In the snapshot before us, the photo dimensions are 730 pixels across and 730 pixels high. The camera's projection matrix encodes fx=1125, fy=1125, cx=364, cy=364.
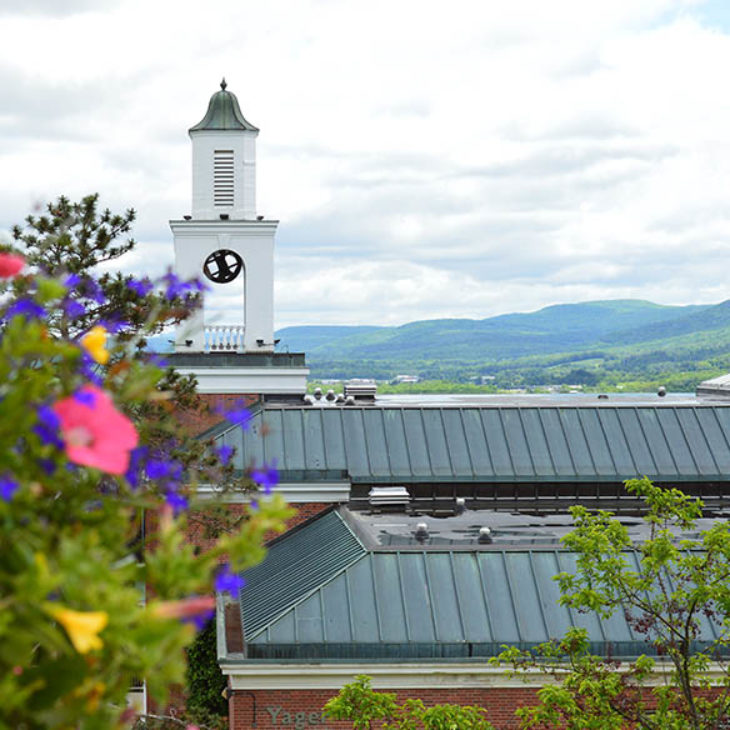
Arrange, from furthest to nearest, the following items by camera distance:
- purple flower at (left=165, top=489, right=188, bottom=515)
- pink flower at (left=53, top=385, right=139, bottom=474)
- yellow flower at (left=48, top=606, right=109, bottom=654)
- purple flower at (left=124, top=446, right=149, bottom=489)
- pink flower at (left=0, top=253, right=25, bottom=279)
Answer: purple flower at (left=124, top=446, right=149, bottom=489) < purple flower at (left=165, top=489, right=188, bottom=515) < pink flower at (left=0, top=253, right=25, bottom=279) < pink flower at (left=53, top=385, right=139, bottom=474) < yellow flower at (left=48, top=606, right=109, bottom=654)

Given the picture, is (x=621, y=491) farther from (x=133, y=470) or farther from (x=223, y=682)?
(x=133, y=470)

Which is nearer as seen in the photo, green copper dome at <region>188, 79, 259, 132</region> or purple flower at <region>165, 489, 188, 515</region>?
purple flower at <region>165, 489, 188, 515</region>

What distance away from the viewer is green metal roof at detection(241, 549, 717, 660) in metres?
16.9

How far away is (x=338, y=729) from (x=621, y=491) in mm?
12492

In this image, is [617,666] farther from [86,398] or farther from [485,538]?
[86,398]

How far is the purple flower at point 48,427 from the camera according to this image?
2.92 meters

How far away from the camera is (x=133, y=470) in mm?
4266

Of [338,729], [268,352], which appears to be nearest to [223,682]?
[338,729]

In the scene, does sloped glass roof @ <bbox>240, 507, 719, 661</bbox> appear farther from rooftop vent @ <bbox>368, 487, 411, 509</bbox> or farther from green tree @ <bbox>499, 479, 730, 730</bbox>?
rooftop vent @ <bbox>368, 487, 411, 509</bbox>

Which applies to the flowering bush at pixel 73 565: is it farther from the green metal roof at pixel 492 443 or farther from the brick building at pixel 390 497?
the green metal roof at pixel 492 443

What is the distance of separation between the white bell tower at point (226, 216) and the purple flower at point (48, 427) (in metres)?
27.6

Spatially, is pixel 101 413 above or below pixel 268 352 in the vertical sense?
below

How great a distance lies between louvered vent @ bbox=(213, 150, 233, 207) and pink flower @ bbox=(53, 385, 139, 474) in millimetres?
28404

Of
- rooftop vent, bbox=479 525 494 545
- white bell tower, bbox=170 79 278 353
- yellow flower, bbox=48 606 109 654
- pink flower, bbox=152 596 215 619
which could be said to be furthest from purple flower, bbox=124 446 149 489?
white bell tower, bbox=170 79 278 353
